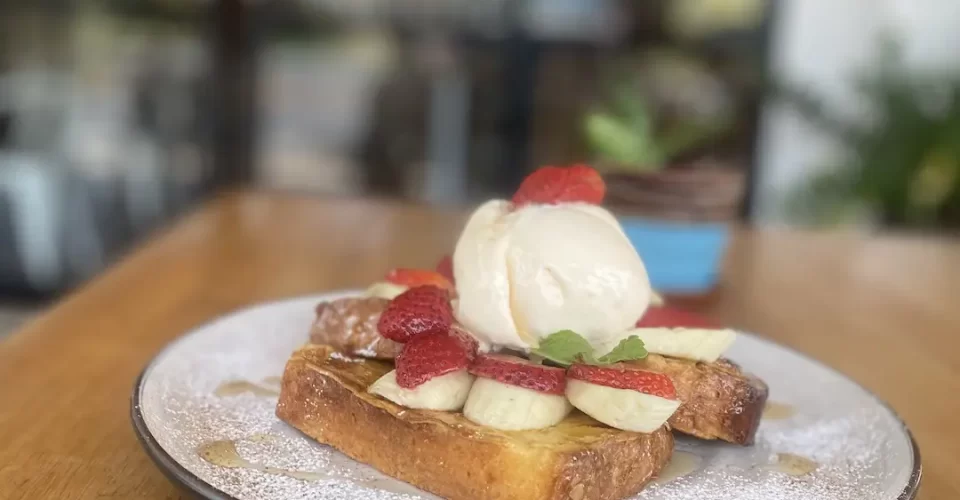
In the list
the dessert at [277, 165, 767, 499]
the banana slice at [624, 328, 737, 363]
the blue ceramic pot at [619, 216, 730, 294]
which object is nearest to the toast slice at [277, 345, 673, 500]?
the dessert at [277, 165, 767, 499]

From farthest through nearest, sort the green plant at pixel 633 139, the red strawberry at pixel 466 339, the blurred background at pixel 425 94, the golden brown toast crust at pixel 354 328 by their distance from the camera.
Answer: the blurred background at pixel 425 94 → the green plant at pixel 633 139 → the golden brown toast crust at pixel 354 328 → the red strawberry at pixel 466 339

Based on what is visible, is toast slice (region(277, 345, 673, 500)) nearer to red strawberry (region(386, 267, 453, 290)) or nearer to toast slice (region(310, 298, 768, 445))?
toast slice (region(310, 298, 768, 445))

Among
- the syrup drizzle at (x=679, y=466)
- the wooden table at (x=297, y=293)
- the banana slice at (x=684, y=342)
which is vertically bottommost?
the wooden table at (x=297, y=293)

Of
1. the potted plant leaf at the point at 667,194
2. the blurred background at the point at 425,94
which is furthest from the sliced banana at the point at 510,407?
the blurred background at the point at 425,94

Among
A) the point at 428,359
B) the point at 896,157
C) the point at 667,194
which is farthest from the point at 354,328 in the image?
the point at 896,157

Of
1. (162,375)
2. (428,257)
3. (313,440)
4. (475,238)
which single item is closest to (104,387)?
(162,375)

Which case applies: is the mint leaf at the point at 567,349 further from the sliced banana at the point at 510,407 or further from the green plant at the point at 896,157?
the green plant at the point at 896,157
